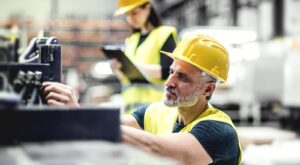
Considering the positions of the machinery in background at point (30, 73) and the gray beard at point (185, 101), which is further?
the gray beard at point (185, 101)

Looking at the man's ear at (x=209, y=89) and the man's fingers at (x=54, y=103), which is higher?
the man's fingers at (x=54, y=103)

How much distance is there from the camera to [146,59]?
12.8 ft

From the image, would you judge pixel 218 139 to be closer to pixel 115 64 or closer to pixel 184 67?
pixel 184 67

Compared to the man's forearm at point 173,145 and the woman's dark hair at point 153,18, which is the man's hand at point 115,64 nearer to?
the woman's dark hair at point 153,18

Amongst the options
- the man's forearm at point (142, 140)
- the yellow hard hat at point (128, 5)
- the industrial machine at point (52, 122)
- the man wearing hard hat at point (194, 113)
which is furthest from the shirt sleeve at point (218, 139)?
the yellow hard hat at point (128, 5)

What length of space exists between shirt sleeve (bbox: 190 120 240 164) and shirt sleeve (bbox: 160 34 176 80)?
1.34m

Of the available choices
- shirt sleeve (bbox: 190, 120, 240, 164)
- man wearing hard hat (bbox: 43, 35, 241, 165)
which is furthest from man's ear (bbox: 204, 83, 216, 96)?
shirt sleeve (bbox: 190, 120, 240, 164)

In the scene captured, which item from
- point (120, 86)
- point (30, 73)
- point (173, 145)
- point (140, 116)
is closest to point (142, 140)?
point (173, 145)

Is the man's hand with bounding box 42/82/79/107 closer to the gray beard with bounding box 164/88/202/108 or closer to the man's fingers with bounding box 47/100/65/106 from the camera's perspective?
the man's fingers with bounding box 47/100/65/106

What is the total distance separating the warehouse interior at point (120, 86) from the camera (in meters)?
1.22

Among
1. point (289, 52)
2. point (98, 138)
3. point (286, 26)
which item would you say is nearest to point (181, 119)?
point (98, 138)

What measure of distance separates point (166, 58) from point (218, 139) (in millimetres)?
1468

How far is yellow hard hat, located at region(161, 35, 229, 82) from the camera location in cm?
254

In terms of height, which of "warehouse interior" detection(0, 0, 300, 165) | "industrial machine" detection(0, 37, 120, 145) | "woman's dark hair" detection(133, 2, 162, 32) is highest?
"woman's dark hair" detection(133, 2, 162, 32)
